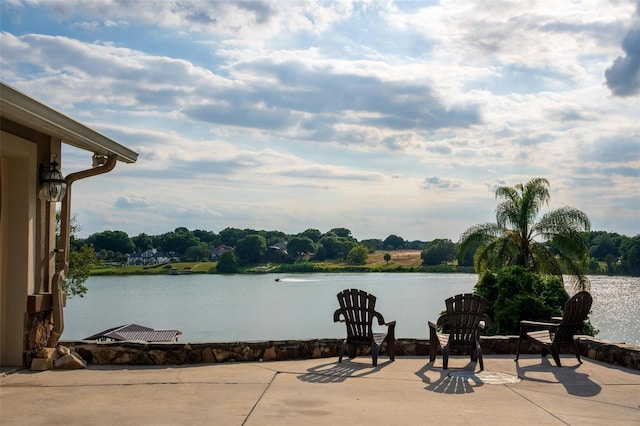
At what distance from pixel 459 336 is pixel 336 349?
4.91 ft

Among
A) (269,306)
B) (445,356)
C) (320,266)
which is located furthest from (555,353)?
(320,266)

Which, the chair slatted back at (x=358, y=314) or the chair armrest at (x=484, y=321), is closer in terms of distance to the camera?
the chair armrest at (x=484, y=321)

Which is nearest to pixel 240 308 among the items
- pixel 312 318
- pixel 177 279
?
pixel 312 318

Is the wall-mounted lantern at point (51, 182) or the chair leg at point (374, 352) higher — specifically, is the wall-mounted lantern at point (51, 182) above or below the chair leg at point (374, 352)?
above

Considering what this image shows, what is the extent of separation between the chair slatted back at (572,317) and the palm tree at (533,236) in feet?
43.6

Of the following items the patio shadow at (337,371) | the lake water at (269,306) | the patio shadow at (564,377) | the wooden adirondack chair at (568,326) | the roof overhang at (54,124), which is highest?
the roof overhang at (54,124)

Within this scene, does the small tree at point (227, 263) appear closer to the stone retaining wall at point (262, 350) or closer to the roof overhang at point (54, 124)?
the stone retaining wall at point (262, 350)

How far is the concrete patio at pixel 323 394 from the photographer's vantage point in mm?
5012

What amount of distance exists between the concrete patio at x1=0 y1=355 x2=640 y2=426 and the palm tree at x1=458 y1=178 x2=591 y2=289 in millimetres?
13660

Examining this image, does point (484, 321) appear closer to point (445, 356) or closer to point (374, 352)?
point (445, 356)

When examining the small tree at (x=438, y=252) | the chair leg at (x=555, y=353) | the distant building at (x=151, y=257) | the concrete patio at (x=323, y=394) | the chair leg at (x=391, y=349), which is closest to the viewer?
the concrete patio at (x=323, y=394)

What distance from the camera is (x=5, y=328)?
21.7ft

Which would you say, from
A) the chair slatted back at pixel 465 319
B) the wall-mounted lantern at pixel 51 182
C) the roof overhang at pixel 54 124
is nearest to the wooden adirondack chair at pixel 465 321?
the chair slatted back at pixel 465 319

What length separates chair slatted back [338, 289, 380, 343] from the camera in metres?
7.73
